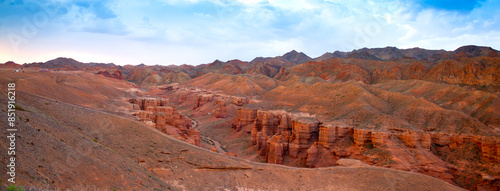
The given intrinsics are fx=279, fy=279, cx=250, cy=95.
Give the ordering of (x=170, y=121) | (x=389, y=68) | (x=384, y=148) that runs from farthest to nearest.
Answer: (x=389, y=68) → (x=170, y=121) → (x=384, y=148)

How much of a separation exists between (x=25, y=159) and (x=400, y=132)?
3367 cm

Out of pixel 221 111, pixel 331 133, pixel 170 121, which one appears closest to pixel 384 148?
pixel 331 133

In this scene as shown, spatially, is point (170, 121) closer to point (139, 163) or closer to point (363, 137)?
point (139, 163)

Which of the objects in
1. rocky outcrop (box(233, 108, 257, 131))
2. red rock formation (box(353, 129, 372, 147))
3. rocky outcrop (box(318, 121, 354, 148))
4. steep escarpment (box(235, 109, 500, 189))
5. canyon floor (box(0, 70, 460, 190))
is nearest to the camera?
canyon floor (box(0, 70, 460, 190))

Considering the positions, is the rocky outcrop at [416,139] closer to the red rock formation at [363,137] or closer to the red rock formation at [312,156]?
the red rock formation at [363,137]

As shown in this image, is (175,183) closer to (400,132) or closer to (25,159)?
(25,159)

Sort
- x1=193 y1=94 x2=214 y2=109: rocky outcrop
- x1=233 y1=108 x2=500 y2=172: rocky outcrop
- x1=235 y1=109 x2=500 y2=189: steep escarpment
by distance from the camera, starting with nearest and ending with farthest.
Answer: x1=235 y1=109 x2=500 y2=189: steep escarpment
x1=233 y1=108 x2=500 y2=172: rocky outcrop
x1=193 y1=94 x2=214 y2=109: rocky outcrop

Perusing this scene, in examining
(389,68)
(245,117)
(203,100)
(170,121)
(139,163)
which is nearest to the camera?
(139,163)

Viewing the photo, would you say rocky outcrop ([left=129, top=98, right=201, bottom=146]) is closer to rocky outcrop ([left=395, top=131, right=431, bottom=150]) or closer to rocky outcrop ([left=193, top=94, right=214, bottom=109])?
rocky outcrop ([left=395, top=131, right=431, bottom=150])

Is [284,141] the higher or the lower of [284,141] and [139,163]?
the lower

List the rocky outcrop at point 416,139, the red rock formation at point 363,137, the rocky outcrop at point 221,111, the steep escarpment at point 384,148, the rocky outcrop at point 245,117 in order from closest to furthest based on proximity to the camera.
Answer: the steep escarpment at point 384,148 → the rocky outcrop at point 416,139 → the red rock formation at point 363,137 → the rocky outcrop at point 245,117 → the rocky outcrop at point 221,111

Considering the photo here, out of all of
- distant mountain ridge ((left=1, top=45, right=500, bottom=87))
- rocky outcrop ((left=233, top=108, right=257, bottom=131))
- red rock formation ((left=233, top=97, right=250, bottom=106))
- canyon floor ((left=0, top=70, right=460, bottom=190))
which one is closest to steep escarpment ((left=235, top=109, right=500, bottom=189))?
canyon floor ((left=0, top=70, right=460, bottom=190))

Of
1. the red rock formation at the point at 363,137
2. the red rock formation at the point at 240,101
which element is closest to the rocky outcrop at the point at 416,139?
the red rock formation at the point at 363,137

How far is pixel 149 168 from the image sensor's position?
1702 cm
